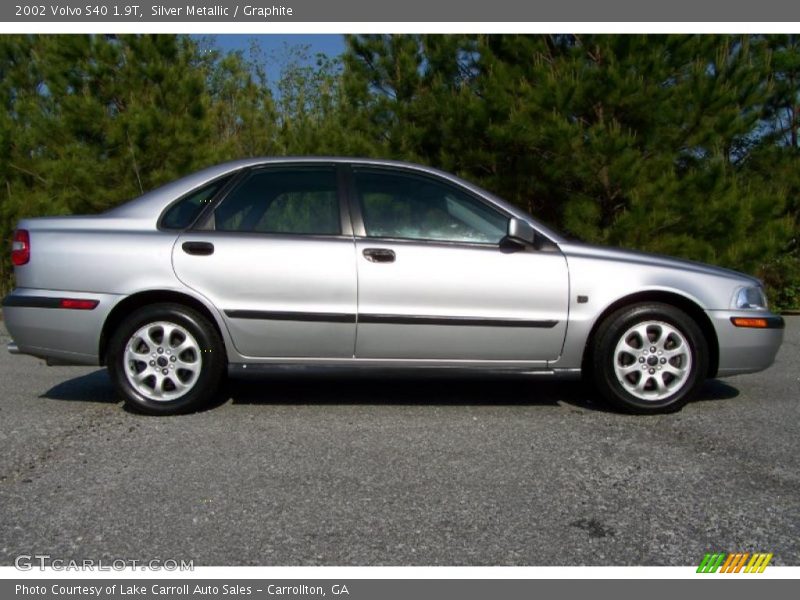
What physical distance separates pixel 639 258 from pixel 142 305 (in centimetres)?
312

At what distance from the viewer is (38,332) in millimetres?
5238

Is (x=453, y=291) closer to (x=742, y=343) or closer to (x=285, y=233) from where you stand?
(x=285, y=233)

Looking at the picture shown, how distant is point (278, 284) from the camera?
5191 mm

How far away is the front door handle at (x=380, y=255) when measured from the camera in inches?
205

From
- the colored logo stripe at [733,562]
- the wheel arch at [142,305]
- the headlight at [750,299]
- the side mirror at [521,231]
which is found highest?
the side mirror at [521,231]

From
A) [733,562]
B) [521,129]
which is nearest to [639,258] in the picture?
[733,562]

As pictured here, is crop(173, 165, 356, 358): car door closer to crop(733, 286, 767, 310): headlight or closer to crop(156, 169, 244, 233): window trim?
crop(156, 169, 244, 233): window trim

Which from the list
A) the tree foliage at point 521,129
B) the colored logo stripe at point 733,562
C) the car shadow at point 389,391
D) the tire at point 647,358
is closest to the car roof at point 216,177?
the tire at point 647,358

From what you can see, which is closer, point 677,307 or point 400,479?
point 400,479

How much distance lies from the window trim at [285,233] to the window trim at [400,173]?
1.8 inches

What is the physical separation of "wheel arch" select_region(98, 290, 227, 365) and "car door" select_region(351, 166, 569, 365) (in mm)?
947

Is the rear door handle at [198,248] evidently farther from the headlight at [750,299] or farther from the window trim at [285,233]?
the headlight at [750,299]

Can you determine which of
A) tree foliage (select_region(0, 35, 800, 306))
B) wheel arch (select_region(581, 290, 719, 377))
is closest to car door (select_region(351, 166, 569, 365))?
wheel arch (select_region(581, 290, 719, 377))

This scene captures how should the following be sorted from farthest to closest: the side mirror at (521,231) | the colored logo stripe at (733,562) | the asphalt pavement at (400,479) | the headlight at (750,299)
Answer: the headlight at (750,299) → the side mirror at (521,231) → the asphalt pavement at (400,479) → the colored logo stripe at (733,562)
